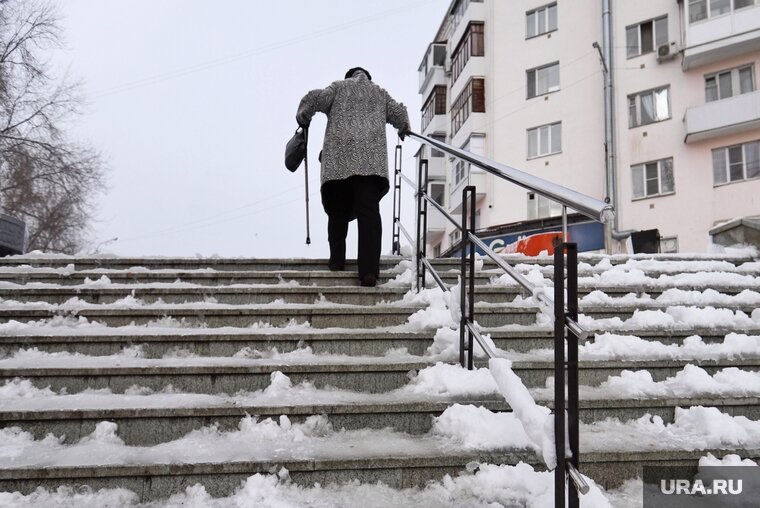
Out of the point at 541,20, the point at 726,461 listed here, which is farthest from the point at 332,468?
the point at 541,20

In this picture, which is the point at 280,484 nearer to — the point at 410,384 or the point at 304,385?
the point at 304,385

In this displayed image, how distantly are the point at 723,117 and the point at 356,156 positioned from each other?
1766 cm

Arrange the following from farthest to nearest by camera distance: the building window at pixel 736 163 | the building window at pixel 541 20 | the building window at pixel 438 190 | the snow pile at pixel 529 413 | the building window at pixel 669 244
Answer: the building window at pixel 438 190
the building window at pixel 541 20
the building window at pixel 669 244
the building window at pixel 736 163
the snow pile at pixel 529 413

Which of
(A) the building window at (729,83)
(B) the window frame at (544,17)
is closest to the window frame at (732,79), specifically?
(A) the building window at (729,83)

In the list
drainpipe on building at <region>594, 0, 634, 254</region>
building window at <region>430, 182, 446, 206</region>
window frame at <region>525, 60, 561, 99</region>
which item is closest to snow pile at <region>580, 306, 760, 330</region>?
drainpipe on building at <region>594, 0, 634, 254</region>

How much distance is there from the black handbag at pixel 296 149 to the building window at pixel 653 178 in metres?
17.3

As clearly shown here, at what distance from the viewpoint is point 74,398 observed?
2549mm

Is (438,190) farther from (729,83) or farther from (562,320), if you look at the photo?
(562,320)

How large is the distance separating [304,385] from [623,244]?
18.0m

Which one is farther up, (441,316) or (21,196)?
(21,196)

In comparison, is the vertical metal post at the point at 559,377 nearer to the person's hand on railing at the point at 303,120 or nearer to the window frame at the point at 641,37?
the person's hand on railing at the point at 303,120

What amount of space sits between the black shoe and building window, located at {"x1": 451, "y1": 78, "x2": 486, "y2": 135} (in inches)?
818

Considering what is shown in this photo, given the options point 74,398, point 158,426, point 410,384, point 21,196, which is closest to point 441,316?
point 410,384

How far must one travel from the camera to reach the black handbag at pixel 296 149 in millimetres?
4613
